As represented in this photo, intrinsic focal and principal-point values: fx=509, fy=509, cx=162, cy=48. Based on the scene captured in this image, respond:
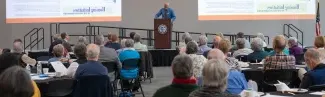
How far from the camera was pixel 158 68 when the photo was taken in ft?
46.8

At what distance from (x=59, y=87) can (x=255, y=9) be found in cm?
1066

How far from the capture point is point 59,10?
50.3ft

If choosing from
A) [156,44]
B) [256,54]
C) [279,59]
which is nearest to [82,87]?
[279,59]

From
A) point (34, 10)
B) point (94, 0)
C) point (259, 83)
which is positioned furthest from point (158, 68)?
point (259, 83)

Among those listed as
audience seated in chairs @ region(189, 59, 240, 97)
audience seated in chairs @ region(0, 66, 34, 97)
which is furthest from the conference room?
audience seated in chairs @ region(0, 66, 34, 97)

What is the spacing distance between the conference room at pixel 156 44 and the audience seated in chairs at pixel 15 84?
120 cm

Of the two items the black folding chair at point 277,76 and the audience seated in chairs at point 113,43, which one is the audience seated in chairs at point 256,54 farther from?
the audience seated in chairs at point 113,43

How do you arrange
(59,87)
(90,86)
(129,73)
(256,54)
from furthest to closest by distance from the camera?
(129,73), (256,54), (59,87), (90,86)

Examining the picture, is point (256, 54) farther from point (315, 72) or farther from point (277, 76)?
point (315, 72)

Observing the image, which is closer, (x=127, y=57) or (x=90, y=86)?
(x=90, y=86)

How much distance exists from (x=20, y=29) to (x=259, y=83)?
11499mm

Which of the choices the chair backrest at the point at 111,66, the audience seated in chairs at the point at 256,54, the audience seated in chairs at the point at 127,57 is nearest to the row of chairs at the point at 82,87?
the chair backrest at the point at 111,66

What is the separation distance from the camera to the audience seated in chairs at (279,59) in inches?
260

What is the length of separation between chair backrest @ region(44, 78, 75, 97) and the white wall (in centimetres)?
1083
